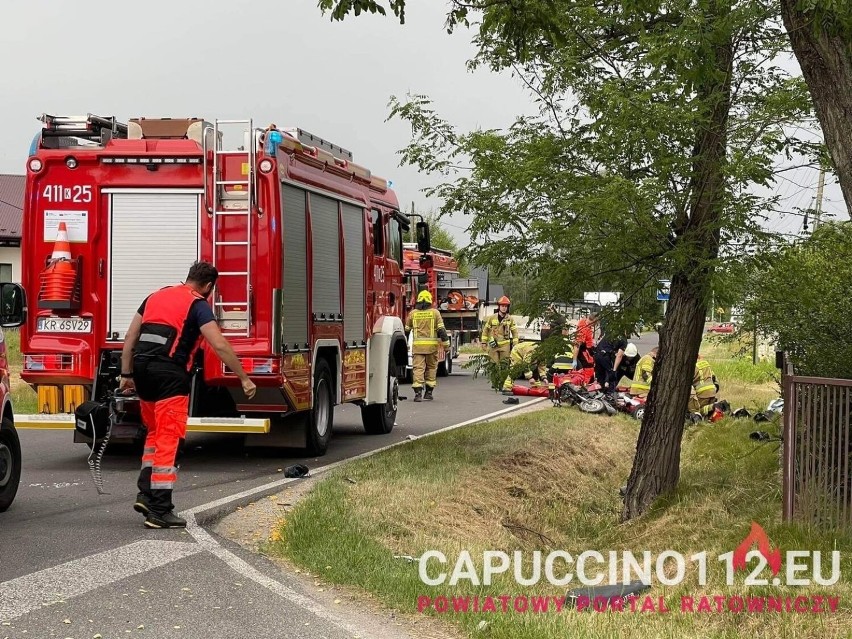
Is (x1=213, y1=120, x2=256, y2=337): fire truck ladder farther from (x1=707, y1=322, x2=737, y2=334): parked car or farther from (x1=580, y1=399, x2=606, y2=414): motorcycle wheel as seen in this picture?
(x1=580, y1=399, x2=606, y2=414): motorcycle wheel

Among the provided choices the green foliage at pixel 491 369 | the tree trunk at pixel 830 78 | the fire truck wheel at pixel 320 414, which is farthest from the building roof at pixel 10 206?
the tree trunk at pixel 830 78

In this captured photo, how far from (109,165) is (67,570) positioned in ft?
17.8

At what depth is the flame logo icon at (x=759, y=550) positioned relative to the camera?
23.1 feet

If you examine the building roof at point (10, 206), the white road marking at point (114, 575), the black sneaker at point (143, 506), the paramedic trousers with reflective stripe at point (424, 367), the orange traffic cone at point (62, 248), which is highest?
the building roof at point (10, 206)

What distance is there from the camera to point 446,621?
5.68m

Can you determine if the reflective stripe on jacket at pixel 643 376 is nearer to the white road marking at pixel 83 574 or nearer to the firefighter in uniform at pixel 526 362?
the firefighter in uniform at pixel 526 362

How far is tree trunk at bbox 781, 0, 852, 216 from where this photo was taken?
6.45 meters

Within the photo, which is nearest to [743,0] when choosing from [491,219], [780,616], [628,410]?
[491,219]

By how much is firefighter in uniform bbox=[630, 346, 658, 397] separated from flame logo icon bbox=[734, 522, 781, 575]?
8331 mm

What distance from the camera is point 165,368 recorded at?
763 cm

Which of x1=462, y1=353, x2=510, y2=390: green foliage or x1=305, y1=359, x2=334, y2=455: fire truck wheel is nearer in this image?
x1=462, y1=353, x2=510, y2=390: green foliage

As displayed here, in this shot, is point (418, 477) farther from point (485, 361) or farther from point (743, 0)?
point (743, 0)

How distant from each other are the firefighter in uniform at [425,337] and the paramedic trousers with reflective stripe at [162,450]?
11.2 meters

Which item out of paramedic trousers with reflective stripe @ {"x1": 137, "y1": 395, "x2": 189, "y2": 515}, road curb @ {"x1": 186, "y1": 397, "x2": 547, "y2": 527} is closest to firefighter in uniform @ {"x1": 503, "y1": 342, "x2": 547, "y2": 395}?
road curb @ {"x1": 186, "y1": 397, "x2": 547, "y2": 527}
